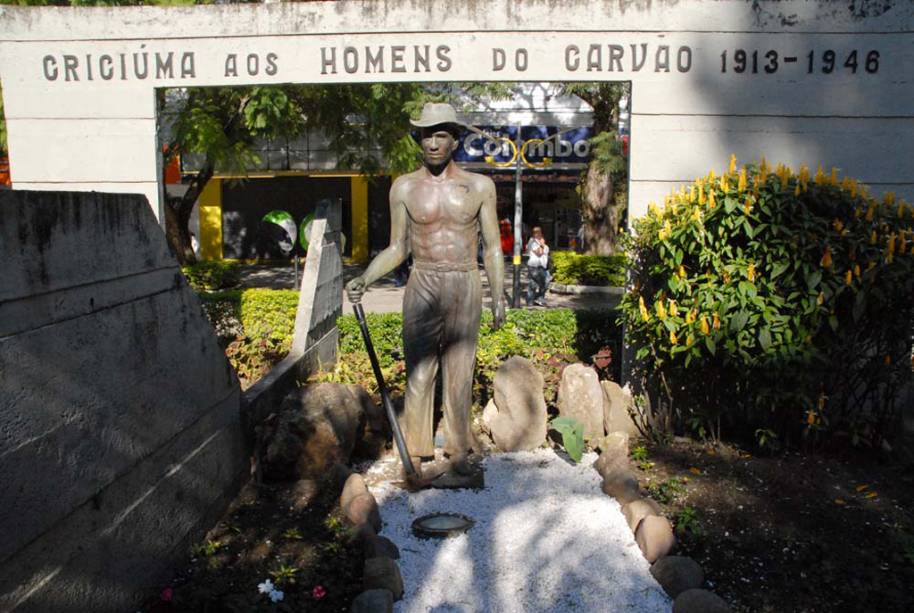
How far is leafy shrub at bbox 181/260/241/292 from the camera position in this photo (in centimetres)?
1789

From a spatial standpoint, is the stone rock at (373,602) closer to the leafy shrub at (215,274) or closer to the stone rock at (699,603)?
the stone rock at (699,603)

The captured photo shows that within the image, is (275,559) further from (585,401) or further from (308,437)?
(585,401)

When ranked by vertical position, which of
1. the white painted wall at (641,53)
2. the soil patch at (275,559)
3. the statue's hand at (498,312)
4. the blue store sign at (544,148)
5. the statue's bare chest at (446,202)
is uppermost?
the blue store sign at (544,148)

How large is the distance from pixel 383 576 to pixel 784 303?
3243 millimetres

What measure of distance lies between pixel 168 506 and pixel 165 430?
1.35 feet

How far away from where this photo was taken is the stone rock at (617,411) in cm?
625

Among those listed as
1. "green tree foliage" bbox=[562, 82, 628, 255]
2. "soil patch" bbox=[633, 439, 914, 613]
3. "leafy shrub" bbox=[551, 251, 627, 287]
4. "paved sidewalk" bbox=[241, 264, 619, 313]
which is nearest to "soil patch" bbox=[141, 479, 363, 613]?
"soil patch" bbox=[633, 439, 914, 613]

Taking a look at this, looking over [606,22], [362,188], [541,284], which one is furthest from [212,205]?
[606,22]

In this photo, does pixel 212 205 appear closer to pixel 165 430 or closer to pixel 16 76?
pixel 16 76

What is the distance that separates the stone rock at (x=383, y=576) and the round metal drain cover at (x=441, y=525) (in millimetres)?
634

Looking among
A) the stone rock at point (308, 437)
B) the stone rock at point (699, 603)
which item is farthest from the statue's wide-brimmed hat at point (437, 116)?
the stone rock at point (699, 603)

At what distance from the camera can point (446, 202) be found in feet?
17.8

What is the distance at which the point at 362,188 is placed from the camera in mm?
26703

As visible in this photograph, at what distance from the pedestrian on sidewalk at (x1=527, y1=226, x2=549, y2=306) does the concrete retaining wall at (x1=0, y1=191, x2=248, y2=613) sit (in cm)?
1105
